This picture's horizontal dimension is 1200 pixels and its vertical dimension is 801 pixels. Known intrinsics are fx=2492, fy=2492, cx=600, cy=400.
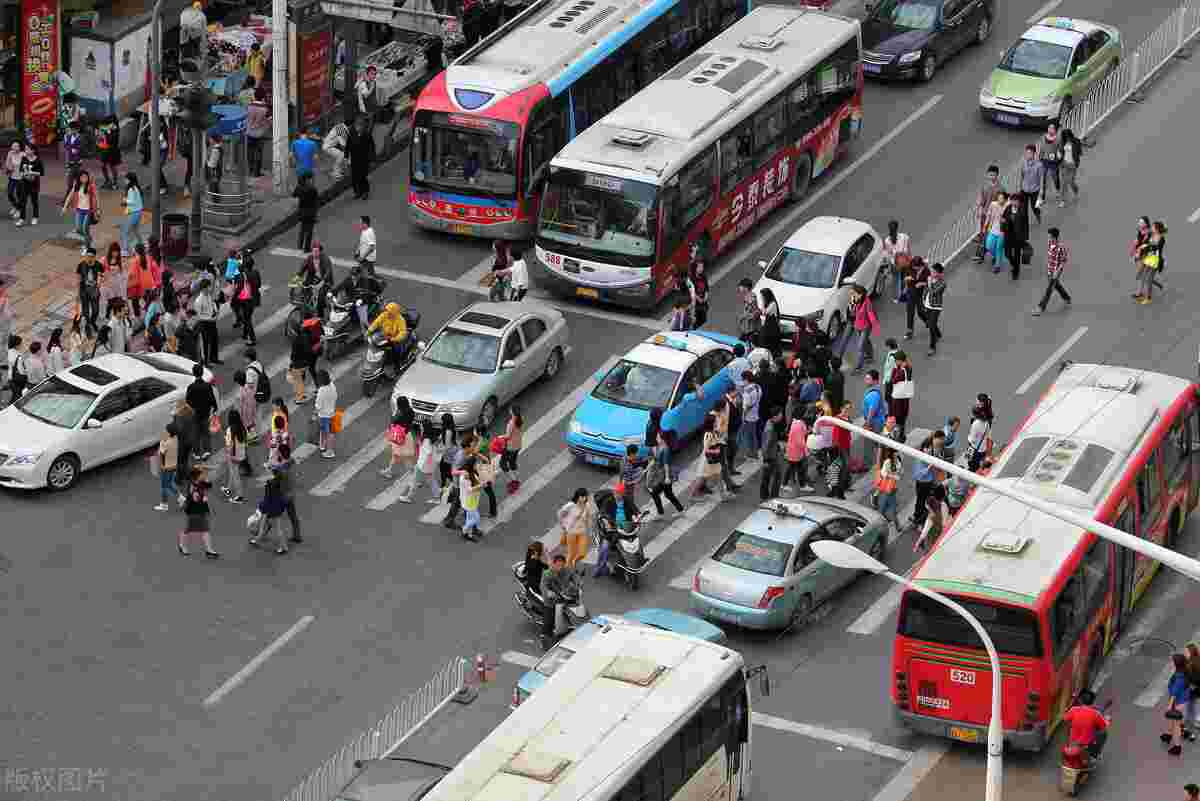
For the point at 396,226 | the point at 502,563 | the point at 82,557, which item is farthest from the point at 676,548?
the point at 396,226

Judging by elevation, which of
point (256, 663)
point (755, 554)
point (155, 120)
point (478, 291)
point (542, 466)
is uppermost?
point (155, 120)

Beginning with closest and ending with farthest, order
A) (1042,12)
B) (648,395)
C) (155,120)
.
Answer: (648,395)
(155,120)
(1042,12)

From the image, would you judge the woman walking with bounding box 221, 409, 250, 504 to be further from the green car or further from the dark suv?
the dark suv

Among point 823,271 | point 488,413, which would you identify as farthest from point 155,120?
point 823,271

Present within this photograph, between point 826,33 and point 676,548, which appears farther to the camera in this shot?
point 826,33

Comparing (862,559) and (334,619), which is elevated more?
(862,559)

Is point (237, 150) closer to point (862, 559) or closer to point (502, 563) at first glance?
point (502, 563)

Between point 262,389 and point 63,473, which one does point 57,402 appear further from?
point 262,389
